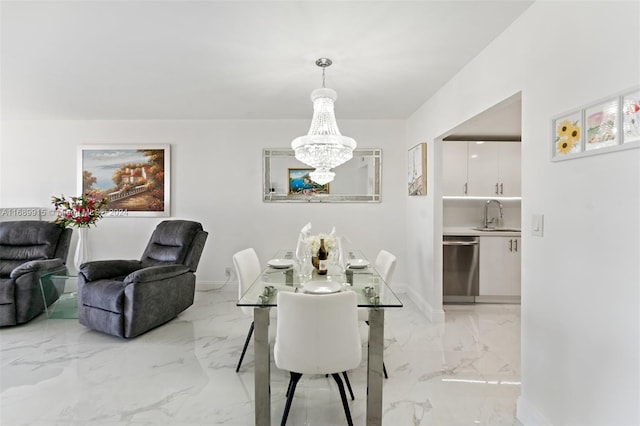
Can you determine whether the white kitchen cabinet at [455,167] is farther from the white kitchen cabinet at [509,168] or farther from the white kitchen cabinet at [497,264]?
the white kitchen cabinet at [497,264]

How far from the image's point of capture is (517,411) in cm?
190

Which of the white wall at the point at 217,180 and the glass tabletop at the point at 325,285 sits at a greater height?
the white wall at the point at 217,180

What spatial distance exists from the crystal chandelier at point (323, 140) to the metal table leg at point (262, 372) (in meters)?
1.24

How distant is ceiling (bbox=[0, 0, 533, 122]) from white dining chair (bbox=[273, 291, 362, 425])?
5.59 feet

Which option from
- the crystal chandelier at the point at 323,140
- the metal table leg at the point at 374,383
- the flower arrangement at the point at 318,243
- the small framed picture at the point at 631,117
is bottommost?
the metal table leg at the point at 374,383

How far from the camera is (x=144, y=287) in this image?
9.56ft

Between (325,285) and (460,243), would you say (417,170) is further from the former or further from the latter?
(325,285)

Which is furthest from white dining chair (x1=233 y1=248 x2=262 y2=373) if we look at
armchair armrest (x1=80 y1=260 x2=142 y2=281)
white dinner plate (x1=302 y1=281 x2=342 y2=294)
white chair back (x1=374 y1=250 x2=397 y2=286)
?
armchair armrest (x1=80 y1=260 x2=142 y2=281)

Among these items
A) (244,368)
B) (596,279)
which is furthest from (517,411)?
(244,368)

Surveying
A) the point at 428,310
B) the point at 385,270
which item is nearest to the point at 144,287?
the point at 385,270

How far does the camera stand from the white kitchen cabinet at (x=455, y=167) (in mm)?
4246

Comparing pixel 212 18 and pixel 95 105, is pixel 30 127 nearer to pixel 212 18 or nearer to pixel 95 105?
pixel 95 105

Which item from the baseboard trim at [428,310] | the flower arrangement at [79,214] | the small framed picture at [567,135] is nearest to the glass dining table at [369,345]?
the small framed picture at [567,135]

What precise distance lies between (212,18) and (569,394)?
292cm
